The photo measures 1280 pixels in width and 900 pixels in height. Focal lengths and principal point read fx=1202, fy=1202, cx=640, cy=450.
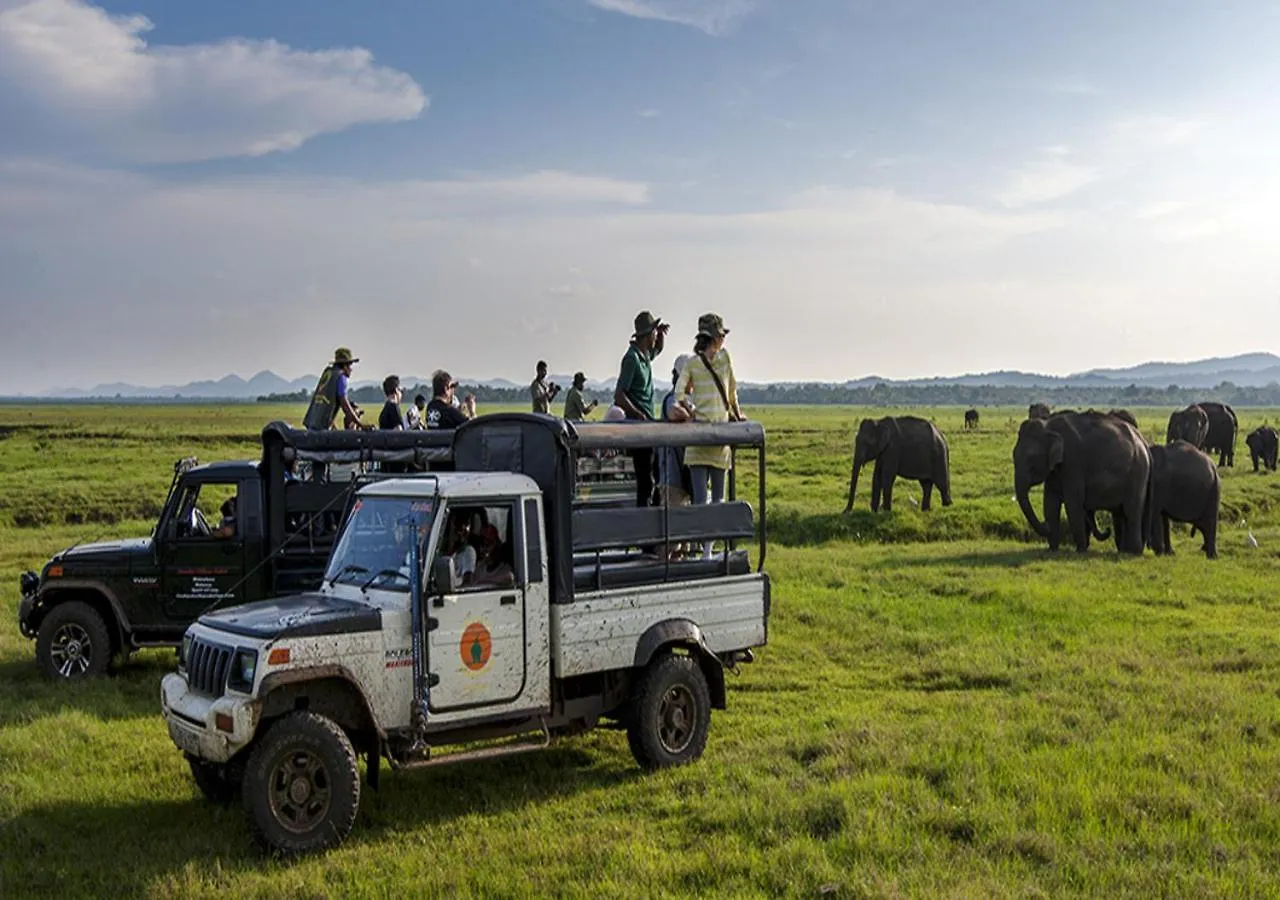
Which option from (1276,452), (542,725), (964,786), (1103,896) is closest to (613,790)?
(542,725)

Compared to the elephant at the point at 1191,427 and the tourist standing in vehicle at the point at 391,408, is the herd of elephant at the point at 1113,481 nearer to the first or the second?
the tourist standing in vehicle at the point at 391,408

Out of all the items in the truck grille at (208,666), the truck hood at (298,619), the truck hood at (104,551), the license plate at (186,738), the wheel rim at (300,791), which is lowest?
the wheel rim at (300,791)

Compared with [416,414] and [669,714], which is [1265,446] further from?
[669,714]

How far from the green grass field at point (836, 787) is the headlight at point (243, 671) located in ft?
3.43

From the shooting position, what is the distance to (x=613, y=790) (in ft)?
28.6

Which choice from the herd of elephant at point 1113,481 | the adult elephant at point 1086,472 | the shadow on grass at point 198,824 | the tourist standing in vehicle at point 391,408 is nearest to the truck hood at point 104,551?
the tourist standing in vehicle at point 391,408

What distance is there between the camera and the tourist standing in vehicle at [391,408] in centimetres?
1473

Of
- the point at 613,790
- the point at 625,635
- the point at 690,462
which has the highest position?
the point at 690,462

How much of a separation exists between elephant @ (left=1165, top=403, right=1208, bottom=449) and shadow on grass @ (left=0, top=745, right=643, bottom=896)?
36.0 metres

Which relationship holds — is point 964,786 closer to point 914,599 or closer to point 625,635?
point 625,635

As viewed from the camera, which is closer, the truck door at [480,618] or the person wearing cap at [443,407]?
the truck door at [480,618]

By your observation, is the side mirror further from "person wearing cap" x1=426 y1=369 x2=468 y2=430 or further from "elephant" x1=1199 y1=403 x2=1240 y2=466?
"elephant" x1=1199 y1=403 x2=1240 y2=466

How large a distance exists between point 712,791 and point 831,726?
2068mm

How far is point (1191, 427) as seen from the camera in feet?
133
